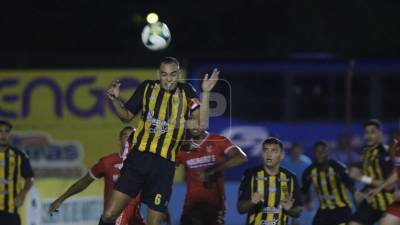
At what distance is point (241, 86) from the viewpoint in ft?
77.9

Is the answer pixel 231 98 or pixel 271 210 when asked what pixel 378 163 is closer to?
pixel 271 210

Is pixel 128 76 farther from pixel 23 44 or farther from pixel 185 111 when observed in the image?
pixel 185 111

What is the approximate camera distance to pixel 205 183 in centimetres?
1195

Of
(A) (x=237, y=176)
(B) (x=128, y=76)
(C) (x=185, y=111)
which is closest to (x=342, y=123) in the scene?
(A) (x=237, y=176)

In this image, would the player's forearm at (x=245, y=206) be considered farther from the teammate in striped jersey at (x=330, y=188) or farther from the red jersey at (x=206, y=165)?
the teammate in striped jersey at (x=330, y=188)

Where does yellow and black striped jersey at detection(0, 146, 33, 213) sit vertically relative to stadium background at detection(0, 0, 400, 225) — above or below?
below

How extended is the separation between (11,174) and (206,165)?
2.76 metres

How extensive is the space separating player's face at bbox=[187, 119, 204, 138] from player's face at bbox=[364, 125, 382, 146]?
2866 millimetres

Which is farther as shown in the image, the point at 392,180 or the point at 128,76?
the point at 128,76

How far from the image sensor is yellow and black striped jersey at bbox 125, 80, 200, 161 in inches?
402

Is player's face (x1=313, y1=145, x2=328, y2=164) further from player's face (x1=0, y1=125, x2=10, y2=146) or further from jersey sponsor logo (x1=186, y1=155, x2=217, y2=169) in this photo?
player's face (x1=0, y1=125, x2=10, y2=146)

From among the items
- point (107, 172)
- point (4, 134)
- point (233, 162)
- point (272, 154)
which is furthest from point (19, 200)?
point (272, 154)

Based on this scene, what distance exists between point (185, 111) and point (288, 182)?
1.69 m

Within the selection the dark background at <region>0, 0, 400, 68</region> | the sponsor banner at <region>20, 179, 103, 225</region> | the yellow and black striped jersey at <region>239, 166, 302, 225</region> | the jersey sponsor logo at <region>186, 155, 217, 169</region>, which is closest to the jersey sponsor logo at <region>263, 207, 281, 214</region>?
the yellow and black striped jersey at <region>239, 166, 302, 225</region>
